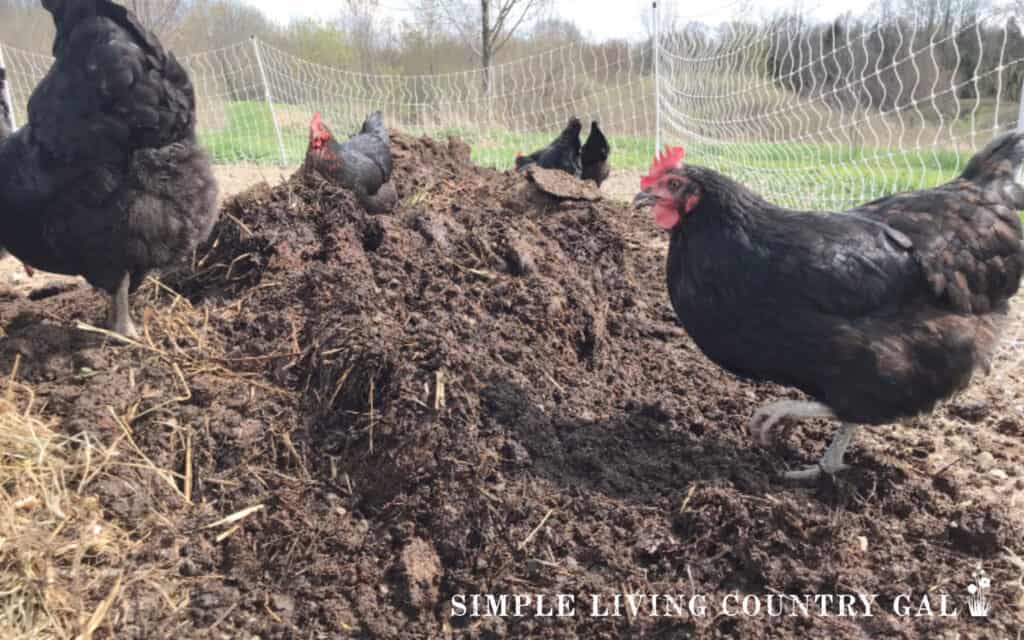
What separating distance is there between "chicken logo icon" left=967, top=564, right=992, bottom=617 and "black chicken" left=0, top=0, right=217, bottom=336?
363 cm

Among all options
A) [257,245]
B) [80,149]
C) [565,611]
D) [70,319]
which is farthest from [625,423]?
[70,319]

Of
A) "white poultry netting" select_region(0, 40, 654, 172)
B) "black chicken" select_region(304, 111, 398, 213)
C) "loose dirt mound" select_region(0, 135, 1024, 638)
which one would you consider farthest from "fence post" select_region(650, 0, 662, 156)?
"loose dirt mound" select_region(0, 135, 1024, 638)

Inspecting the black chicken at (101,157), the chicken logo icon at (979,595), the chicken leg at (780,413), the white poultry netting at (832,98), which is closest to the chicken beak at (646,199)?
the chicken leg at (780,413)

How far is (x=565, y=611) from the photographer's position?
201cm

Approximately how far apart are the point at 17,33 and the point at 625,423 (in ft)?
59.2

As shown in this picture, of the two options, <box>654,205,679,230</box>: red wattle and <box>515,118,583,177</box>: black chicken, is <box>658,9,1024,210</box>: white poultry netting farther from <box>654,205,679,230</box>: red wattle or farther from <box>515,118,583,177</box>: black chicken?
<box>654,205,679,230</box>: red wattle

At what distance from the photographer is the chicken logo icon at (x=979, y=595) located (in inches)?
80.0

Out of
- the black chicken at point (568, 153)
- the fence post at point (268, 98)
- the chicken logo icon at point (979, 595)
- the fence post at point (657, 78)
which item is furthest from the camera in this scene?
the fence post at point (268, 98)

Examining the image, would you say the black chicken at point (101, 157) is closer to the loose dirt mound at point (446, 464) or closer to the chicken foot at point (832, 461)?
the loose dirt mound at point (446, 464)

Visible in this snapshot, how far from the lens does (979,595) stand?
208 centimetres

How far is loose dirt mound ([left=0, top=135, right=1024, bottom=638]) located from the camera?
2.09 meters

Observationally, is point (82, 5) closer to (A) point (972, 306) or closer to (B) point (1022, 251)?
(A) point (972, 306)

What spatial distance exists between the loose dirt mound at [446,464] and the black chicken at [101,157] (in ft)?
1.27

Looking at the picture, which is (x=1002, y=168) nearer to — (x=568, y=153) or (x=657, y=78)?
(x=568, y=153)
